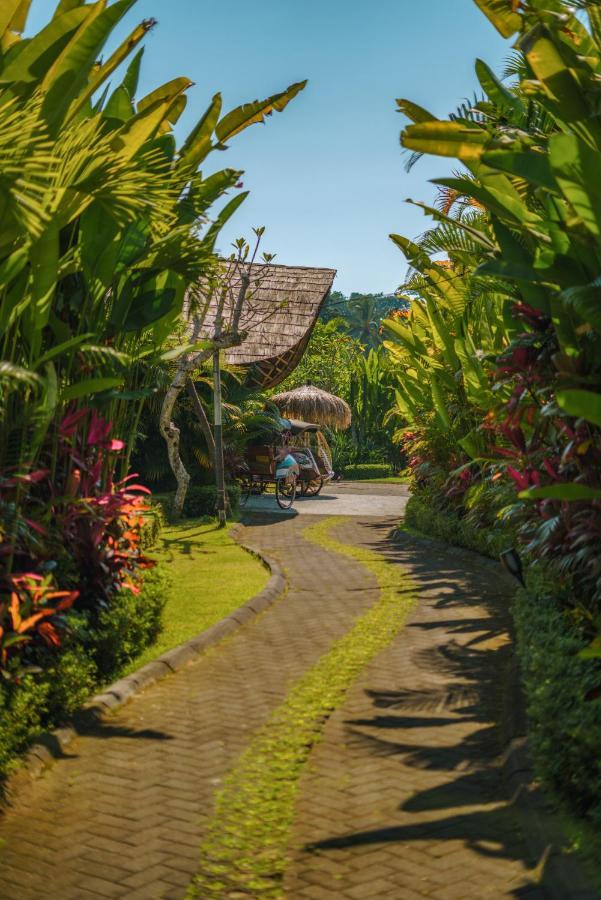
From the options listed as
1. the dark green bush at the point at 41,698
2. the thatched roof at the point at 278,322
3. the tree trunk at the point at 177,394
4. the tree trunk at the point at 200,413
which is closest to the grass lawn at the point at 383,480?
the thatched roof at the point at 278,322

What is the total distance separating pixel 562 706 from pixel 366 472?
31.6 m

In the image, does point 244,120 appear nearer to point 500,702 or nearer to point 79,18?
point 79,18

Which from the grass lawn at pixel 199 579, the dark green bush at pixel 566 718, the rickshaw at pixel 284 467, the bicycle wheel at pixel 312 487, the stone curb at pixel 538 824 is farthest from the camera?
the bicycle wheel at pixel 312 487

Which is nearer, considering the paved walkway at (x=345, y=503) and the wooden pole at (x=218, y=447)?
the wooden pole at (x=218, y=447)

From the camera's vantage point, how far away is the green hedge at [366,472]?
3625cm

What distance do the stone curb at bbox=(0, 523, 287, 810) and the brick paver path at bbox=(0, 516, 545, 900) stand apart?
0.08 m

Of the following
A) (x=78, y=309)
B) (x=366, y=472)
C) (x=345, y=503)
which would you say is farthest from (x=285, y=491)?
(x=78, y=309)

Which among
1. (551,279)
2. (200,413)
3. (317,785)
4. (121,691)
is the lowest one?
(317,785)

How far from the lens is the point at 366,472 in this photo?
36375mm

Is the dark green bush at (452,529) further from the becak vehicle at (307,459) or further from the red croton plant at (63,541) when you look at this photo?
the becak vehicle at (307,459)

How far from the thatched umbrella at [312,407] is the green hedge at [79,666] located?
2089 centimetres

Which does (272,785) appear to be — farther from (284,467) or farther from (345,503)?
(345,503)

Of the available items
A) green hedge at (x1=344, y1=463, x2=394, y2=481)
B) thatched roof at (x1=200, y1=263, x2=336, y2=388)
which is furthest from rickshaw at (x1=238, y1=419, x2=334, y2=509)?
green hedge at (x1=344, y1=463, x2=394, y2=481)

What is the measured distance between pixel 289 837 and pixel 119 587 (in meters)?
3.19
